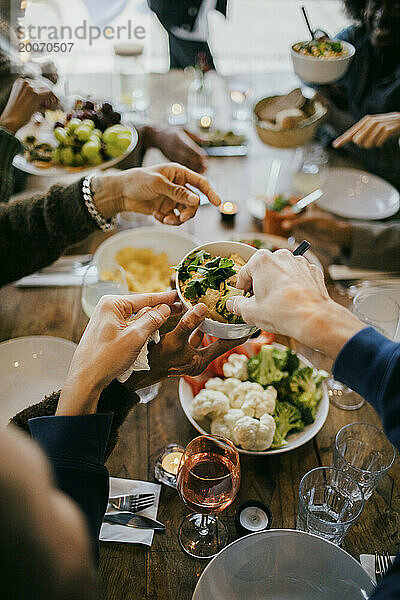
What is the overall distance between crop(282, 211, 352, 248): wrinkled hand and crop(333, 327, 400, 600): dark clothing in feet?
3.33

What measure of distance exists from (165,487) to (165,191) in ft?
2.41

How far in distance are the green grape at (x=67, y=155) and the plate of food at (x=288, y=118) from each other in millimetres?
668

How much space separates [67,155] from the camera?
167 cm

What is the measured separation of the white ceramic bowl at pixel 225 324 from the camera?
1034 millimetres

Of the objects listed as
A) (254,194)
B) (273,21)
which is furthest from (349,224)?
(273,21)

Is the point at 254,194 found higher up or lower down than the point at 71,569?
lower down

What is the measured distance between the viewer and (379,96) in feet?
7.36

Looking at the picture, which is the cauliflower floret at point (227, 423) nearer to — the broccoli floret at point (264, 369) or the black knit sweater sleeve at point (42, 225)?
the broccoli floret at point (264, 369)

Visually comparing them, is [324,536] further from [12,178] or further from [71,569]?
[12,178]

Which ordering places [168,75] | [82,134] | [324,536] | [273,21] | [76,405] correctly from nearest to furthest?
1. [76,405]
2. [324,536]
3. [82,134]
4. [168,75]
5. [273,21]

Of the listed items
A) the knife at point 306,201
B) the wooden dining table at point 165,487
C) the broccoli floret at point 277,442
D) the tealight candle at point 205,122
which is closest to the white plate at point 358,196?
the knife at point 306,201

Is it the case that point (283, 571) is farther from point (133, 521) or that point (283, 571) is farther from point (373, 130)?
point (373, 130)

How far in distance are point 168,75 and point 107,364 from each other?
72.9 inches

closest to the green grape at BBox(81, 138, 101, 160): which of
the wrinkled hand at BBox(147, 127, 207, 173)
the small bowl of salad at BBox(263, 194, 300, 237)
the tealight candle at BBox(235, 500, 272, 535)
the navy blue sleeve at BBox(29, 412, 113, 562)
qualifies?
the wrinkled hand at BBox(147, 127, 207, 173)
